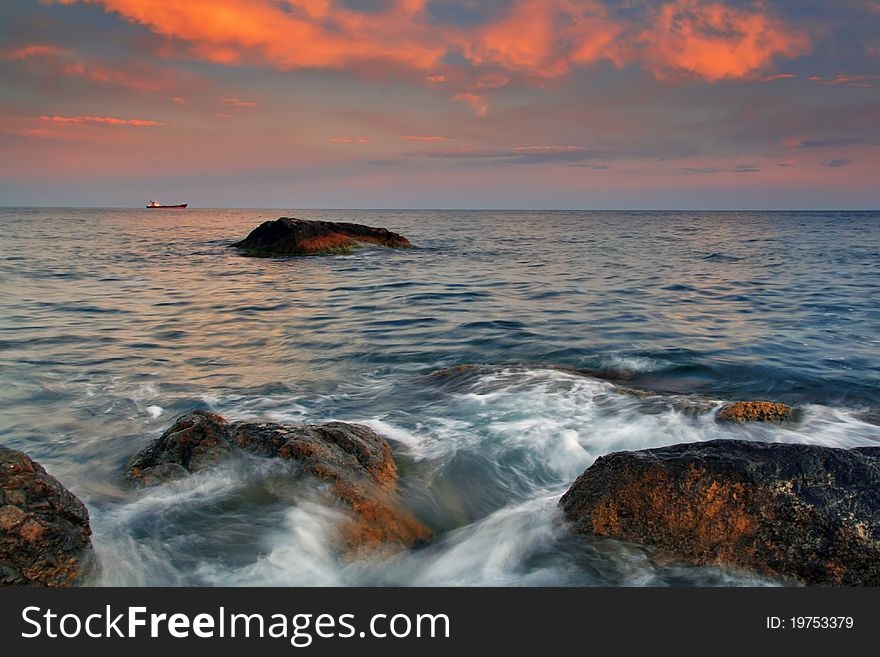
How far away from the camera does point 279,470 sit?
525 cm

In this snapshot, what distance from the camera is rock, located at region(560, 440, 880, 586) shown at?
12.7ft

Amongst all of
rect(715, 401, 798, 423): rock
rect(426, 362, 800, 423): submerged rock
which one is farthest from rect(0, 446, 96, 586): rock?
rect(715, 401, 798, 423): rock

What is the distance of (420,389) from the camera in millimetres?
8758

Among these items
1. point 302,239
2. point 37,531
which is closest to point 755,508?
point 37,531

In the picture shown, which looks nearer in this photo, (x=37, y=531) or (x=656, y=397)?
(x=37, y=531)

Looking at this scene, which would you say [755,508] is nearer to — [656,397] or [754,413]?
[754,413]

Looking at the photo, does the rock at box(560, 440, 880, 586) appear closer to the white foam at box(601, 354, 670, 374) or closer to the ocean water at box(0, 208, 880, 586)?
the ocean water at box(0, 208, 880, 586)

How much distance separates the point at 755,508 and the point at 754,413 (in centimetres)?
309

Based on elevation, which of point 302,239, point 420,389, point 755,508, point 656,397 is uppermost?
point 302,239

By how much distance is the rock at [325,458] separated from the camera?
4742 millimetres

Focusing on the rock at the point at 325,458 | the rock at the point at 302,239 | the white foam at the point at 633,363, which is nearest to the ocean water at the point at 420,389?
the white foam at the point at 633,363

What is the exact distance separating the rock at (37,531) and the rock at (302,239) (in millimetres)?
25570
